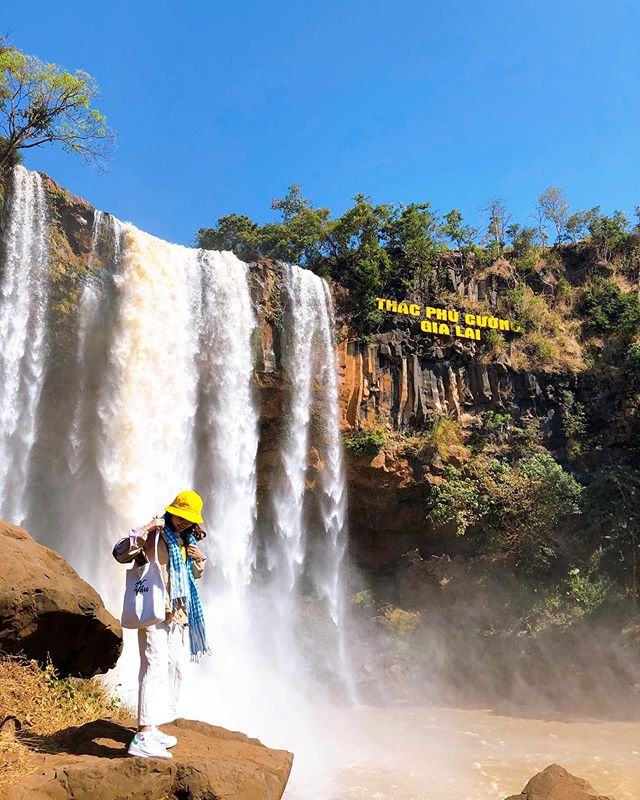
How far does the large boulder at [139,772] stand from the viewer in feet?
12.6

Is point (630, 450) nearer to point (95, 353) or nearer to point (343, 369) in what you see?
point (343, 369)

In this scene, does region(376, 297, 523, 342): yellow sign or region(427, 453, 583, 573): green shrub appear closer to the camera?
region(427, 453, 583, 573): green shrub

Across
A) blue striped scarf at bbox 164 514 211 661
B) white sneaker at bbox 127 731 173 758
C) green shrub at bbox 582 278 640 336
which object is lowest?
white sneaker at bbox 127 731 173 758

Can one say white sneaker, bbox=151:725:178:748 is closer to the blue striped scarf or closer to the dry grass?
the blue striped scarf

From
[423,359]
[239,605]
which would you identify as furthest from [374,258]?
[239,605]

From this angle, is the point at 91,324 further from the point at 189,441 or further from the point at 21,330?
the point at 189,441

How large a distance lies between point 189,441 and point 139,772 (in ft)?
43.3

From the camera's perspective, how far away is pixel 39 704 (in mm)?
5301

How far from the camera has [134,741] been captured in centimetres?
427

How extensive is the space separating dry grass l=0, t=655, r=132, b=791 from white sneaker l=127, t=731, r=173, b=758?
64 cm

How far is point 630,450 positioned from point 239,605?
14485 millimetres

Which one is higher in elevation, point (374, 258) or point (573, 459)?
point (374, 258)

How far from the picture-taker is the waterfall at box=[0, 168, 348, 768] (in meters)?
15.2

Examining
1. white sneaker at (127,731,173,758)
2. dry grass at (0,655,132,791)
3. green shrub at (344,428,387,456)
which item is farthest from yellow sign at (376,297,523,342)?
white sneaker at (127,731,173,758)
